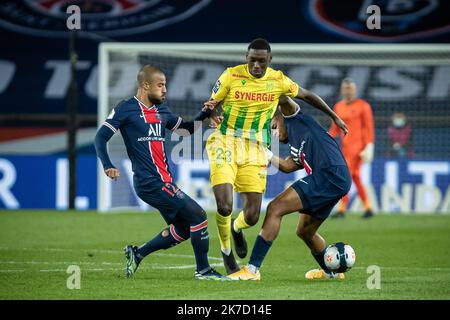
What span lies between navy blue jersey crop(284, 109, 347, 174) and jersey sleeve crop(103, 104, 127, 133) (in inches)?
59.8

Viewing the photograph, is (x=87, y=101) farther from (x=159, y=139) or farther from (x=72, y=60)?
(x=159, y=139)

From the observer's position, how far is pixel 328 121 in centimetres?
1748

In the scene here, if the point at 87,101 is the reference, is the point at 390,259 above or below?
below

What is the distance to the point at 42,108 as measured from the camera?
69.1 feet

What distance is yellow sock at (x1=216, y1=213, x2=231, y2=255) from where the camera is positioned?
875cm

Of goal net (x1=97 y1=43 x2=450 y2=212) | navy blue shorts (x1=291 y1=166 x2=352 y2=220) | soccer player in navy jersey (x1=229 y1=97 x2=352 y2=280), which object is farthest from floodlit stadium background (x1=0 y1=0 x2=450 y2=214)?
navy blue shorts (x1=291 y1=166 x2=352 y2=220)

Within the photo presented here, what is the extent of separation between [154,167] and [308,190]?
1.33 metres

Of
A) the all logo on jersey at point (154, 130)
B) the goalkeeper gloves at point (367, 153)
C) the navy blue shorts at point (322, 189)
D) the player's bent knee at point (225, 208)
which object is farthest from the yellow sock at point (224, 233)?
the goalkeeper gloves at point (367, 153)

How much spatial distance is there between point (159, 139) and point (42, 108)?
13229mm

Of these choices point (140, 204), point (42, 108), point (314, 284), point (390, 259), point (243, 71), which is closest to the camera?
point (314, 284)

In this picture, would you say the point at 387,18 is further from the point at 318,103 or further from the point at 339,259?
the point at 339,259

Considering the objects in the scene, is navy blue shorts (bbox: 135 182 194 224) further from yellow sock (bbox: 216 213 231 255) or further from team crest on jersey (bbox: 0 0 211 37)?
team crest on jersey (bbox: 0 0 211 37)

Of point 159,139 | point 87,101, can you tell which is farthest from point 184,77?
point 159,139

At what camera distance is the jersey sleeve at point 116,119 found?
809cm
